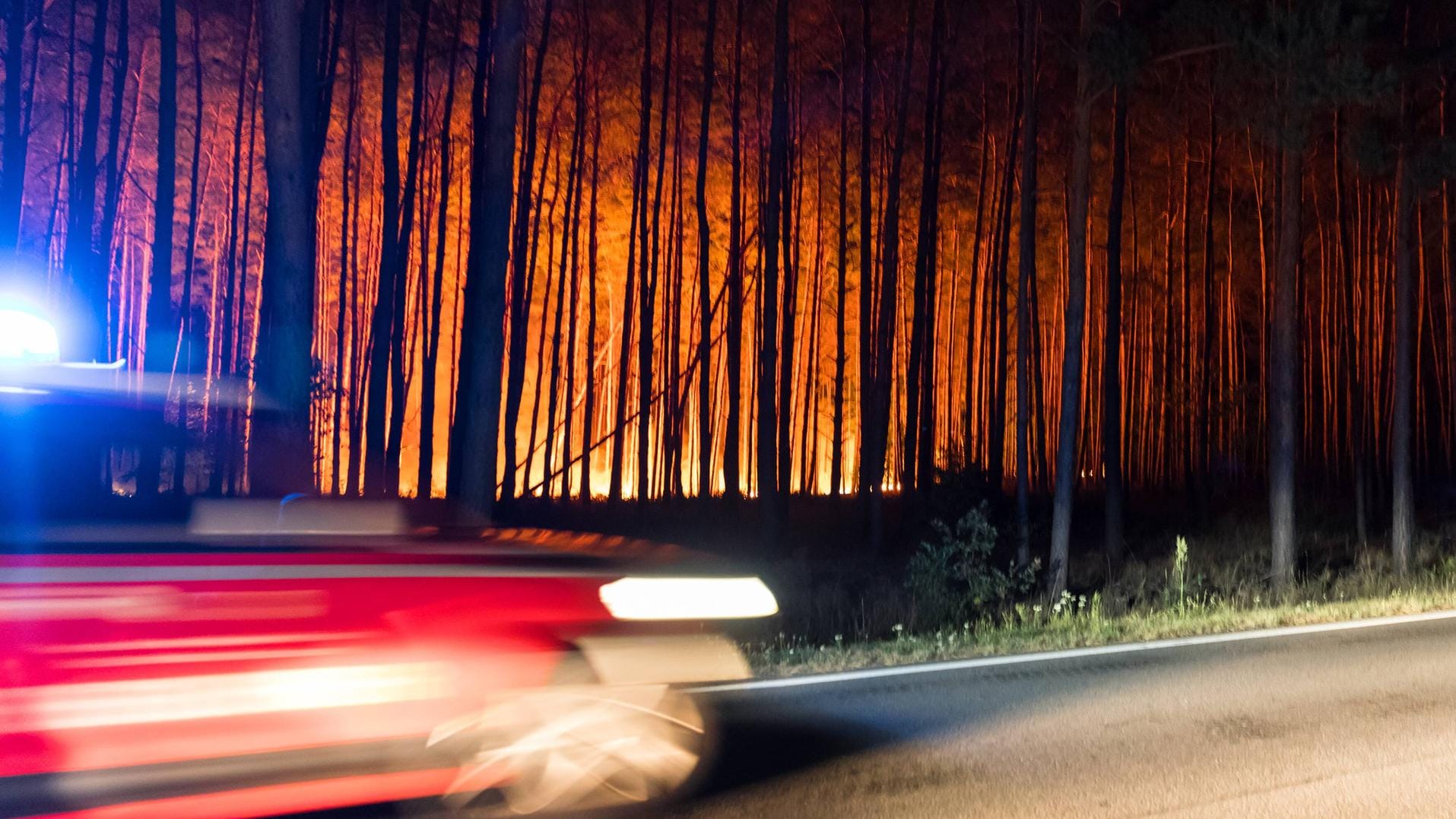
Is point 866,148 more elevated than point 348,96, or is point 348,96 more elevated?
point 348,96

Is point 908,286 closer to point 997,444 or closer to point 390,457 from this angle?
point 997,444

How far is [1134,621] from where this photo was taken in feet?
33.5

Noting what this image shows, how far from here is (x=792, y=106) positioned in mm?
25875

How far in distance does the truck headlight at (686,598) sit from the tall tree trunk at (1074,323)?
436 inches

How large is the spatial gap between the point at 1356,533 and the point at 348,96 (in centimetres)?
2220

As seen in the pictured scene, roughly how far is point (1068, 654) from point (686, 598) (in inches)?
190

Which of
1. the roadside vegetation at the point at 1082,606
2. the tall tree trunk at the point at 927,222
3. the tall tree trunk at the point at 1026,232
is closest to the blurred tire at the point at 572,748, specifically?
the roadside vegetation at the point at 1082,606

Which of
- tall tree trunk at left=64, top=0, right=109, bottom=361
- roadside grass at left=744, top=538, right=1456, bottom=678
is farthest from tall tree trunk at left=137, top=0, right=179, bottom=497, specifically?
roadside grass at left=744, top=538, right=1456, bottom=678

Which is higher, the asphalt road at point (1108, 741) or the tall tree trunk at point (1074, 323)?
the tall tree trunk at point (1074, 323)

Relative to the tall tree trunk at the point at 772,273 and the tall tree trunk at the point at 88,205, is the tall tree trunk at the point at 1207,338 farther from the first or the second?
the tall tree trunk at the point at 88,205

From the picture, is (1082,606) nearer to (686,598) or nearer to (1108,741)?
(1108,741)

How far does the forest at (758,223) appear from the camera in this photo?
50.5 ft

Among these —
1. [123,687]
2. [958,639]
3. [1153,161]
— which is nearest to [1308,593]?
[958,639]

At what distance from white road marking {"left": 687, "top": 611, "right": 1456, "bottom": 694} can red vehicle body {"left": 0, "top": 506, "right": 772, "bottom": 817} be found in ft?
7.25
